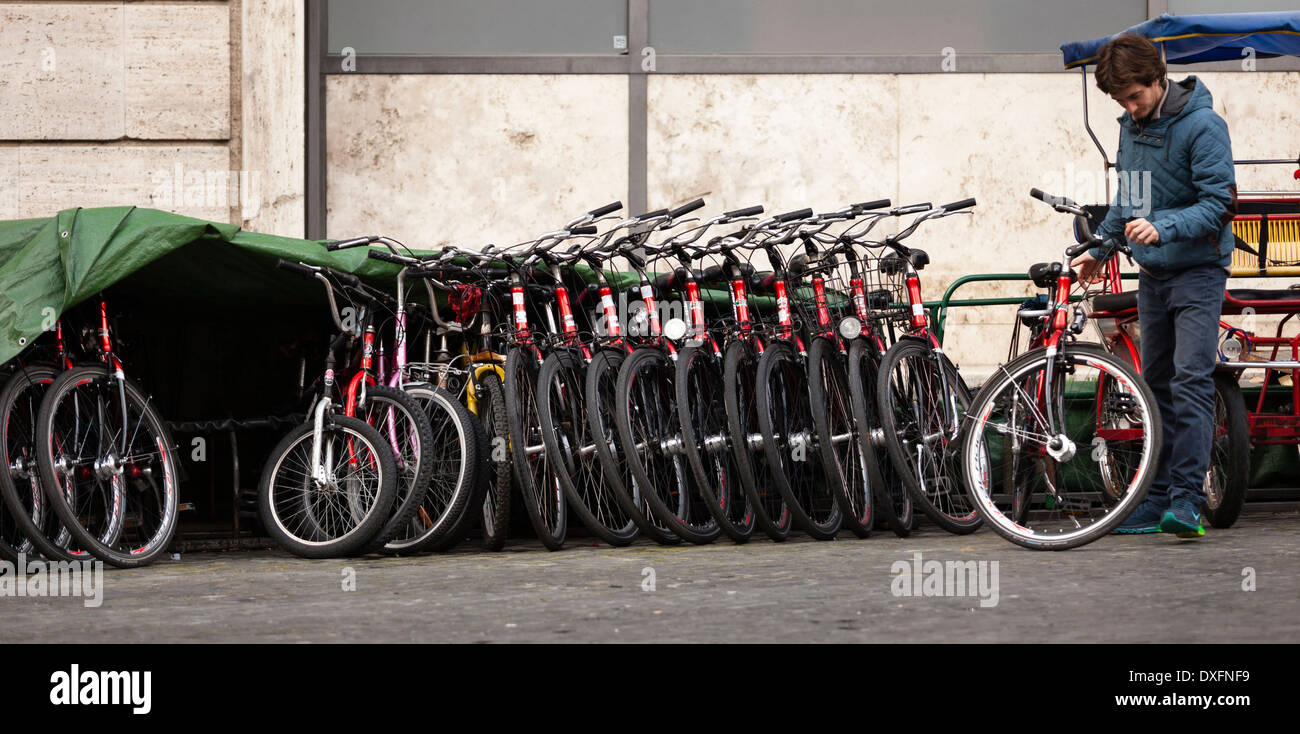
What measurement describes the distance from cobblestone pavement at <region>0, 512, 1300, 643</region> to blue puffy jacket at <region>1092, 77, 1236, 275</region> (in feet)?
3.65

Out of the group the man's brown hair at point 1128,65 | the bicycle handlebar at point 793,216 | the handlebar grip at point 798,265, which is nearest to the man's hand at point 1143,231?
the man's brown hair at point 1128,65

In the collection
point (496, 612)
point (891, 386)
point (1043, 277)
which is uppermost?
point (1043, 277)

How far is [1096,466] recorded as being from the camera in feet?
21.9

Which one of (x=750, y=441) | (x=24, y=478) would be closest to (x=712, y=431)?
(x=750, y=441)

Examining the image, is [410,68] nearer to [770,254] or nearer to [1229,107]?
[770,254]

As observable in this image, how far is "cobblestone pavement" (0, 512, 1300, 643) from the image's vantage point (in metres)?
3.87

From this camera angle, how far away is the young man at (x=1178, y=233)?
5.82 metres

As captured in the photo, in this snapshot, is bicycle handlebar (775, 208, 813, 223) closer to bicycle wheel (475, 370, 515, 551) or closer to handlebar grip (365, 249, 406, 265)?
bicycle wheel (475, 370, 515, 551)

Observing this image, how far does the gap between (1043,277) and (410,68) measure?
567 centimetres

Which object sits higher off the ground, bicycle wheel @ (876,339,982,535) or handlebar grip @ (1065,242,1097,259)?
handlebar grip @ (1065,242,1097,259)

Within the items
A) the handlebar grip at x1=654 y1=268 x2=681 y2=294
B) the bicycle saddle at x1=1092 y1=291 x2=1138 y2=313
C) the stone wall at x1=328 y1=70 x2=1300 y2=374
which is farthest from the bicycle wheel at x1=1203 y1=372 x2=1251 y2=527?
the stone wall at x1=328 y1=70 x2=1300 y2=374

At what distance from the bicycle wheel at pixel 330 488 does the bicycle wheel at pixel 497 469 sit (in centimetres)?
46

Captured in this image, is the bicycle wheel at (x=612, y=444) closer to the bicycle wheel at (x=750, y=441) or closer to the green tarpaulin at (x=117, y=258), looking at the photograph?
the bicycle wheel at (x=750, y=441)
